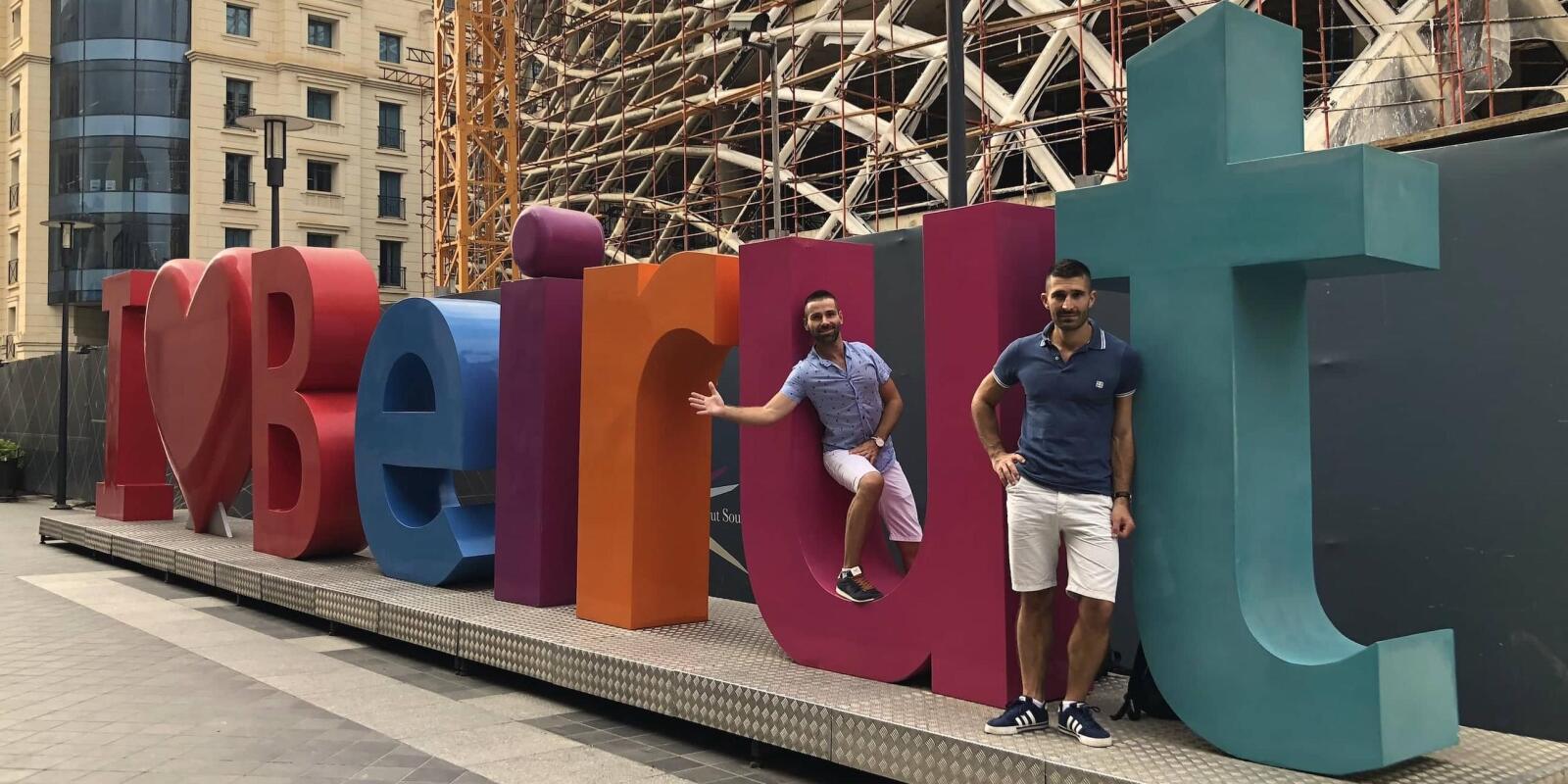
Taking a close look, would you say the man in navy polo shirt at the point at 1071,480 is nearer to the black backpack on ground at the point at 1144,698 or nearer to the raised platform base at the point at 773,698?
Answer: the raised platform base at the point at 773,698

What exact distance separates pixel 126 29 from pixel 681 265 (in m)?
45.8

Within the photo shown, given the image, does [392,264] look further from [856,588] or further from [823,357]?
[856,588]

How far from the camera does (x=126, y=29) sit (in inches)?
1743

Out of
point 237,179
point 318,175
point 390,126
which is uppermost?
point 390,126

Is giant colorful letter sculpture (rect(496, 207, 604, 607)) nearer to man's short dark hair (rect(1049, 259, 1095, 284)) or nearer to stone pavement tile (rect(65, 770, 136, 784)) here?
stone pavement tile (rect(65, 770, 136, 784))

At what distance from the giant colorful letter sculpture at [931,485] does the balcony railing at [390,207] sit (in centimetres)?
4385

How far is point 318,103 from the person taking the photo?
45.9 meters

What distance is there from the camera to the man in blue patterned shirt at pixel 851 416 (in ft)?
19.5

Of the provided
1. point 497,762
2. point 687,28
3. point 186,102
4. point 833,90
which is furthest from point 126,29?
point 497,762

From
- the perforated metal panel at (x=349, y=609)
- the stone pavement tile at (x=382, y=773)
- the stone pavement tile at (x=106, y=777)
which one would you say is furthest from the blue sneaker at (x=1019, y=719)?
the perforated metal panel at (x=349, y=609)

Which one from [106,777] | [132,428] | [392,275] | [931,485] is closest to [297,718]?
[106,777]

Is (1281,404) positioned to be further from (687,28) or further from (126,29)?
(126,29)

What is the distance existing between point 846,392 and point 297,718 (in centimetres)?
330

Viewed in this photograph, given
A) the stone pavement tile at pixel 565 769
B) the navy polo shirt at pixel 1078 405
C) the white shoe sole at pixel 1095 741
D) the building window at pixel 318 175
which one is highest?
the building window at pixel 318 175
